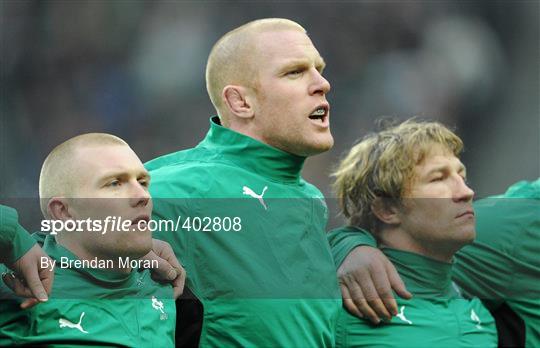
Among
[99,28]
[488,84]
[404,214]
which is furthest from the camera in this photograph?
[488,84]

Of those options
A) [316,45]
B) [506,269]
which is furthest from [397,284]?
[316,45]

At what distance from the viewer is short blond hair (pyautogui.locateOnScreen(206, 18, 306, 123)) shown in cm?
174

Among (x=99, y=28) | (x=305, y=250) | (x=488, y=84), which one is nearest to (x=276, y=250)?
(x=305, y=250)

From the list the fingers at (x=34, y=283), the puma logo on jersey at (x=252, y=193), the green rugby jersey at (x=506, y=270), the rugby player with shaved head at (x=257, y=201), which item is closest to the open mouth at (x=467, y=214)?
the green rugby jersey at (x=506, y=270)

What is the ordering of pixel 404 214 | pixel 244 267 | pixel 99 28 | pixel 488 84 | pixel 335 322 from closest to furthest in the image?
pixel 244 267
pixel 335 322
pixel 404 214
pixel 99 28
pixel 488 84

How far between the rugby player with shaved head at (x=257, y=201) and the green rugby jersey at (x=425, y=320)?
3.7 inches

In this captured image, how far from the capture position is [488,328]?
192cm

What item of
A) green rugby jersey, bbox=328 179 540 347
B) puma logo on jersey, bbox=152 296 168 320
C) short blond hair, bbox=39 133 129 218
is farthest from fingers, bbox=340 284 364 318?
short blond hair, bbox=39 133 129 218

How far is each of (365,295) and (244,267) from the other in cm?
29

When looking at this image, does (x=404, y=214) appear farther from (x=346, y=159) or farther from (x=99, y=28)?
(x=99, y=28)

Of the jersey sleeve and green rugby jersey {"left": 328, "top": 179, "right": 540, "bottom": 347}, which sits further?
green rugby jersey {"left": 328, "top": 179, "right": 540, "bottom": 347}

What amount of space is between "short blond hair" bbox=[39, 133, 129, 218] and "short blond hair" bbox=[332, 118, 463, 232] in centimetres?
57

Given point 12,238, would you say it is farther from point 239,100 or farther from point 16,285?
point 239,100

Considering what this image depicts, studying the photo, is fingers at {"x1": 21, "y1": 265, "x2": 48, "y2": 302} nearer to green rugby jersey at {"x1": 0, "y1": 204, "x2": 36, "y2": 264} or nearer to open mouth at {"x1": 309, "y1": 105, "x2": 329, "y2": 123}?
green rugby jersey at {"x1": 0, "y1": 204, "x2": 36, "y2": 264}
